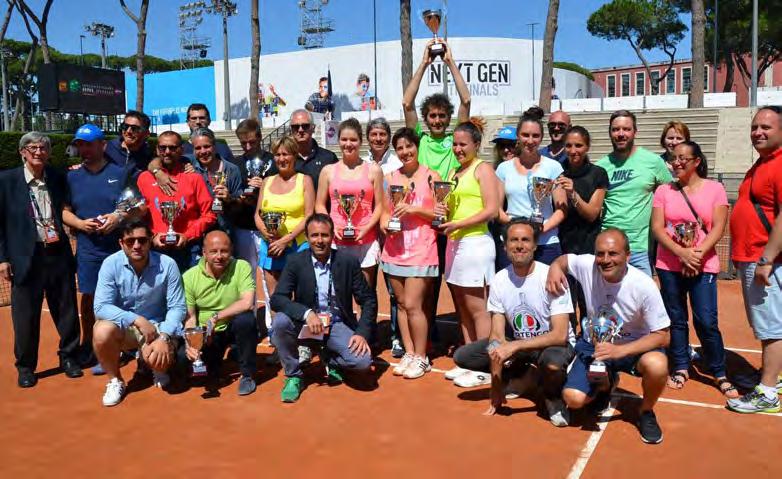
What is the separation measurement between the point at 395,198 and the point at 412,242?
386mm

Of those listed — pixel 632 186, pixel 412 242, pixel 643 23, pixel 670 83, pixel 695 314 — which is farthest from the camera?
pixel 670 83

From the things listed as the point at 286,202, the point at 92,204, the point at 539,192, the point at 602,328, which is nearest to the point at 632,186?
the point at 539,192

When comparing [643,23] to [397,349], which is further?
[643,23]

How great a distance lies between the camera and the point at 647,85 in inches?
3204

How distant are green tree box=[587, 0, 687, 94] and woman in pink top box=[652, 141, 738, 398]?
52419mm

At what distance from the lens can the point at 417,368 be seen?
17.8 feet

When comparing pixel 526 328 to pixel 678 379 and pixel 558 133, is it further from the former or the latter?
pixel 558 133

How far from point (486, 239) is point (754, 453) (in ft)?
7.55

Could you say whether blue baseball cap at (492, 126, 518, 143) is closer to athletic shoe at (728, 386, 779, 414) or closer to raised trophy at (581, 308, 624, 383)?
raised trophy at (581, 308, 624, 383)

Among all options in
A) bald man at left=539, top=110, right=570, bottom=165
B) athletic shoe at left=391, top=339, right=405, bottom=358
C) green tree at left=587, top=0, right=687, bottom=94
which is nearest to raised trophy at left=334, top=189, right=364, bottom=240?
athletic shoe at left=391, top=339, right=405, bottom=358

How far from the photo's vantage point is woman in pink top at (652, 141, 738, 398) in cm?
489

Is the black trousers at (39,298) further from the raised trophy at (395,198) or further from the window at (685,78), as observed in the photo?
the window at (685,78)

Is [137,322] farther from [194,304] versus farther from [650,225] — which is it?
[650,225]

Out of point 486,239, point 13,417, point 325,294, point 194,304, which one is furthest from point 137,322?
point 486,239
